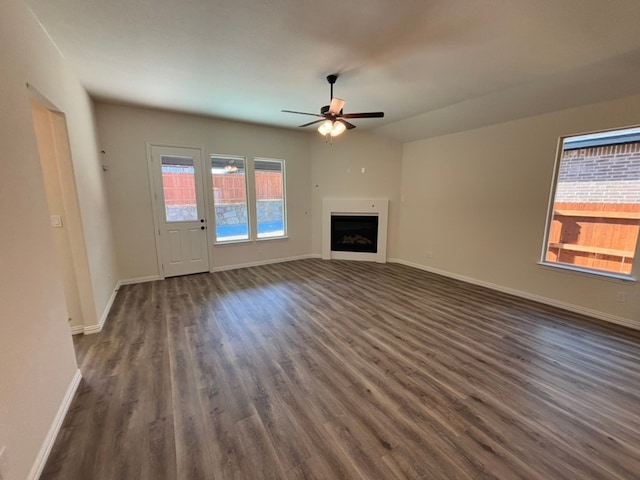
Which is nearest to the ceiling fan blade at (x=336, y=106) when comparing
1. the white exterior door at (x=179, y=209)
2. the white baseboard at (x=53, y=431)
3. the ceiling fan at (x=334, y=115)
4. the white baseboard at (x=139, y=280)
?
the ceiling fan at (x=334, y=115)

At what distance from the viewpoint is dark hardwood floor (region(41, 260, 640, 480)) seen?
150 centimetres

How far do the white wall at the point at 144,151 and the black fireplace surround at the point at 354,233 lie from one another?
1.78m

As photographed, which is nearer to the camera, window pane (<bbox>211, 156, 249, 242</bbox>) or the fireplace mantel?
window pane (<bbox>211, 156, 249, 242</bbox>)

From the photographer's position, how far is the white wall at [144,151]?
166 inches

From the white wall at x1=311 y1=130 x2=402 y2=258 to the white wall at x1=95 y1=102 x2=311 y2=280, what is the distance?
34.5 inches

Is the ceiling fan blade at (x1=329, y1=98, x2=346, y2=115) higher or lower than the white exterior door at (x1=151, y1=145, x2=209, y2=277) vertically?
higher

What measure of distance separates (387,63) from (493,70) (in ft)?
3.86

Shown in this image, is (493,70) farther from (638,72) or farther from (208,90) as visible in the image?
(208,90)

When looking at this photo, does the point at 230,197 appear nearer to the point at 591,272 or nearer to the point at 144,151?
the point at 144,151

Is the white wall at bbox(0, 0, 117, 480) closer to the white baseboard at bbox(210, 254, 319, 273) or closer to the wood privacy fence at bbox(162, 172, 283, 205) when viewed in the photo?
the wood privacy fence at bbox(162, 172, 283, 205)

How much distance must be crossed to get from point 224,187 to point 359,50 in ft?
11.7

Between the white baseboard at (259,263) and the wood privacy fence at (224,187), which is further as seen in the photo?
the white baseboard at (259,263)

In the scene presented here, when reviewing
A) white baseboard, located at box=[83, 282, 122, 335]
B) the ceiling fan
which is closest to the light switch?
white baseboard, located at box=[83, 282, 122, 335]

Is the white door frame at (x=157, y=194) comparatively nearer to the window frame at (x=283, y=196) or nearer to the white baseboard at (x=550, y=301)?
the window frame at (x=283, y=196)
